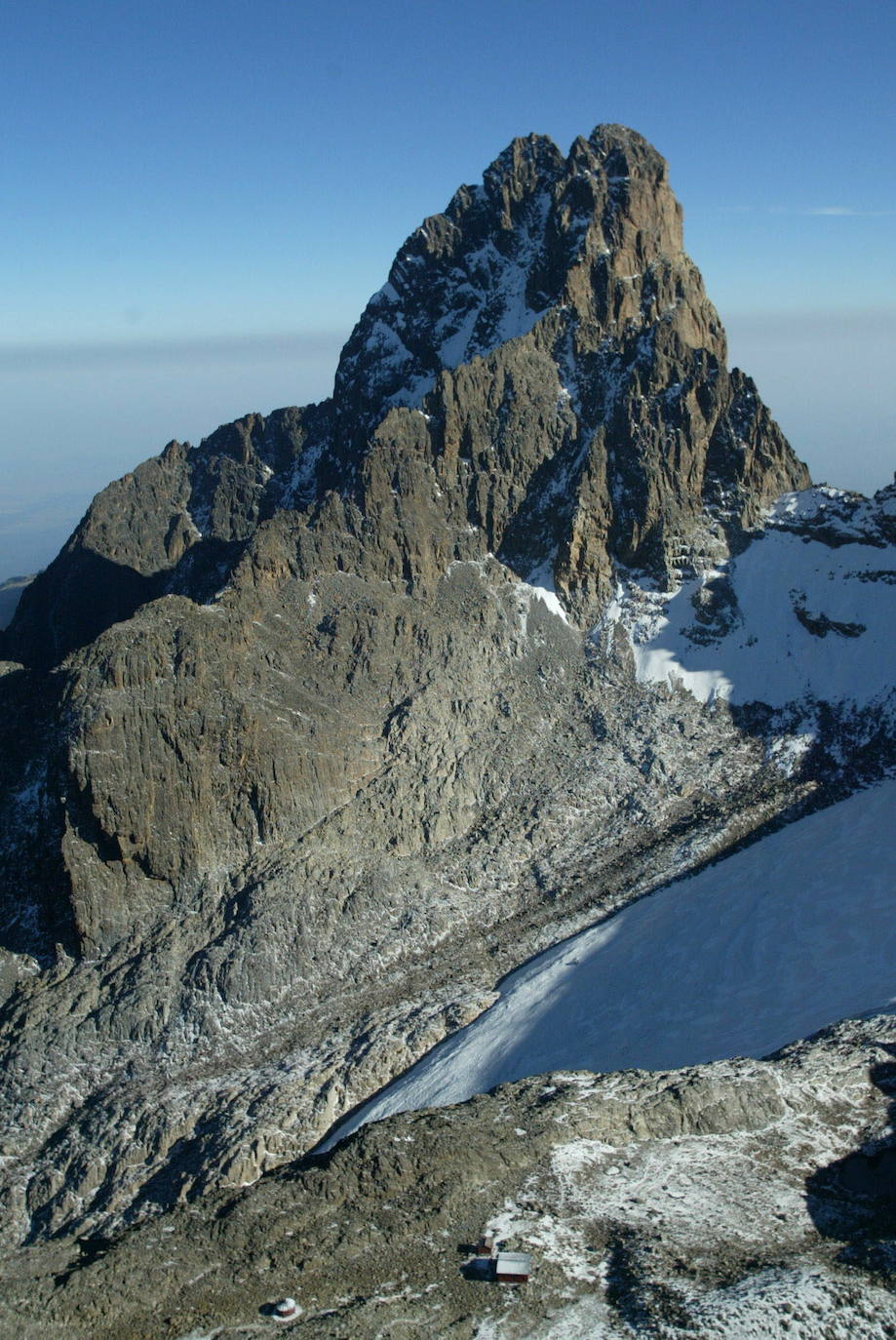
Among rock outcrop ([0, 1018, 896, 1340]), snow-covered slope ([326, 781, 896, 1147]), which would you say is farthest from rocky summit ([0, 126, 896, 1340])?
snow-covered slope ([326, 781, 896, 1147])

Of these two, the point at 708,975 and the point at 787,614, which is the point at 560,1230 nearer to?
the point at 708,975

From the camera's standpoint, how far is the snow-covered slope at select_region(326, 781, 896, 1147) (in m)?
43.8

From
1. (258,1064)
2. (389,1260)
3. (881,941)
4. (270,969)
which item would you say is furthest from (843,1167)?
(270,969)

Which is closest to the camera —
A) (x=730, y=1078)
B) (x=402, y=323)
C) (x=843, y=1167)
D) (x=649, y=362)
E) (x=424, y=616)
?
(x=843, y=1167)

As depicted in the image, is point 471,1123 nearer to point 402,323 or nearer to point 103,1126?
point 103,1126

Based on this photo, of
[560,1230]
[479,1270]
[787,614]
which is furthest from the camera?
[787,614]

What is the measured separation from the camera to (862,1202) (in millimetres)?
25078

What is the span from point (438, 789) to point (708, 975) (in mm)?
20611

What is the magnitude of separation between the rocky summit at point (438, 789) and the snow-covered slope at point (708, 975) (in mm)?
2128

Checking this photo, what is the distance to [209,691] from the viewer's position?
58938 mm

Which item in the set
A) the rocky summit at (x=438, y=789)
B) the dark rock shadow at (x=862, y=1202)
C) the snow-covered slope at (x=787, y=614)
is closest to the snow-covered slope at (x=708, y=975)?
the rocky summit at (x=438, y=789)

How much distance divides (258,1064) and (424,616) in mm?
32429

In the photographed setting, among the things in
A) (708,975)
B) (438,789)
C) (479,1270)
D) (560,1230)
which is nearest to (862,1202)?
(560,1230)

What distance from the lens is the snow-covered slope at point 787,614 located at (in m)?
72.3
